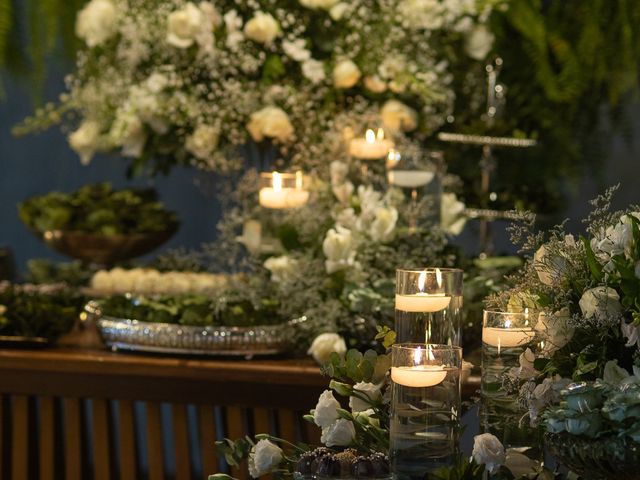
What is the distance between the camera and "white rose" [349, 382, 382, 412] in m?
1.39

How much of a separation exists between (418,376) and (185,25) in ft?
6.71

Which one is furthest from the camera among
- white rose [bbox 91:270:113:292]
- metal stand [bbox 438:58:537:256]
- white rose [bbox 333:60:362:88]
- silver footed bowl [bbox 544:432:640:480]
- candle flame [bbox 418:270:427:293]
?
metal stand [bbox 438:58:537:256]

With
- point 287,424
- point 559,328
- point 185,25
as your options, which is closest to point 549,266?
point 559,328

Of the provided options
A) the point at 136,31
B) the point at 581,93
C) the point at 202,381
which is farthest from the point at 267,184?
the point at 581,93

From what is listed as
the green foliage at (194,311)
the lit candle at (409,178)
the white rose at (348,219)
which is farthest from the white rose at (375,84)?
the green foliage at (194,311)

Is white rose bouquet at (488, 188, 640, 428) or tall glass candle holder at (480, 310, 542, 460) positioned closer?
white rose bouquet at (488, 188, 640, 428)

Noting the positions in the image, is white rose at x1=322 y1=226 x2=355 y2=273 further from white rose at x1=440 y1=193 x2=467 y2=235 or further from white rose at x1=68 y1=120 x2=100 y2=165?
white rose at x1=68 y1=120 x2=100 y2=165

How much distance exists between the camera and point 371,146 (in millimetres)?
2674

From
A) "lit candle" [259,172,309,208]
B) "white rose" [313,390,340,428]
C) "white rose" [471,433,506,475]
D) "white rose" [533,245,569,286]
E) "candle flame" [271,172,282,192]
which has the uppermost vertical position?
"candle flame" [271,172,282,192]

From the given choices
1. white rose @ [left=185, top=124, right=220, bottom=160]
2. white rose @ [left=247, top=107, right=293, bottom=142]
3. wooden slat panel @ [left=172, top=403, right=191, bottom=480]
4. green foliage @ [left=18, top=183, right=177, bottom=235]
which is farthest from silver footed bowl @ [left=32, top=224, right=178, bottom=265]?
wooden slat panel @ [left=172, top=403, right=191, bottom=480]

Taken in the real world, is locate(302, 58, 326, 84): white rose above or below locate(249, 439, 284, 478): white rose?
above

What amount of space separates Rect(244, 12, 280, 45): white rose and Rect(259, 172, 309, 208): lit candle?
27.4 inches

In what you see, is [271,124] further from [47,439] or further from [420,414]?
[420,414]

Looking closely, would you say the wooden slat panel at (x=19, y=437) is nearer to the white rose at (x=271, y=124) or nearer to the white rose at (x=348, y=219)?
the white rose at (x=348, y=219)
